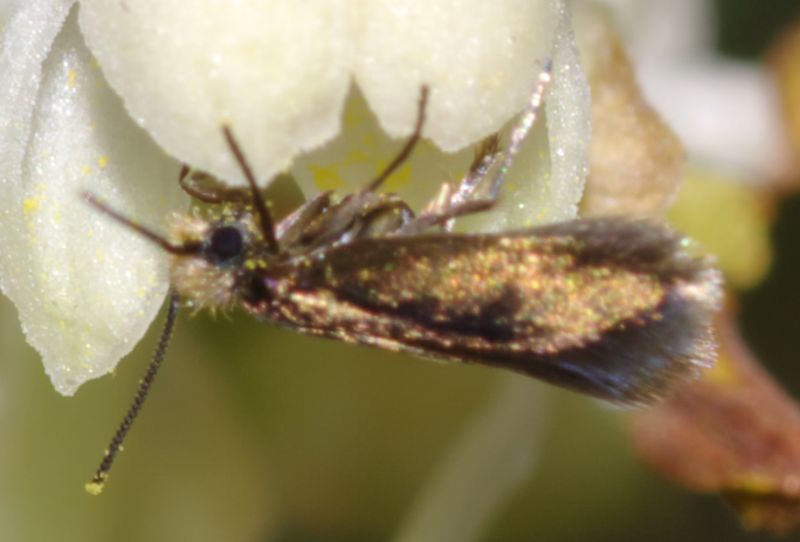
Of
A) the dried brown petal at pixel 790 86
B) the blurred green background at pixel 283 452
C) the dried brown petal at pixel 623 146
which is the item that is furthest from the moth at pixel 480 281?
the dried brown petal at pixel 790 86

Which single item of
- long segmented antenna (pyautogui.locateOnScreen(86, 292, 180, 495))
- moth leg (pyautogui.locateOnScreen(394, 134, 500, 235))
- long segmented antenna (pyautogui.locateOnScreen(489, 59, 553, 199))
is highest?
long segmented antenna (pyautogui.locateOnScreen(489, 59, 553, 199))

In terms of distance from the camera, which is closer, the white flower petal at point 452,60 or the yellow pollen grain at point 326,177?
the white flower petal at point 452,60

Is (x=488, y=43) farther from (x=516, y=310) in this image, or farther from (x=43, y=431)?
(x=43, y=431)

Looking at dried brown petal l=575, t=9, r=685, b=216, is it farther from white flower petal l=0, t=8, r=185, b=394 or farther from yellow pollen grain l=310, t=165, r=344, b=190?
white flower petal l=0, t=8, r=185, b=394

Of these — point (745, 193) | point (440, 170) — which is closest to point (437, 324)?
point (440, 170)

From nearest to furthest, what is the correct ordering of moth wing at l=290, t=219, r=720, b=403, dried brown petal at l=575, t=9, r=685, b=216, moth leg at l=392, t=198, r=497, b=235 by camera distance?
moth wing at l=290, t=219, r=720, b=403
moth leg at l=392, t=198, r=497, b=235
dried brown petal at l=575, t=9, r=685, b=216

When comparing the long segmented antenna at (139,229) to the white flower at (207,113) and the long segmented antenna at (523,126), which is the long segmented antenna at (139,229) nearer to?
the white flower at (207,113)

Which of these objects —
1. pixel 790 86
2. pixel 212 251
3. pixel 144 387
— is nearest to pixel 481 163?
pixel 212 251

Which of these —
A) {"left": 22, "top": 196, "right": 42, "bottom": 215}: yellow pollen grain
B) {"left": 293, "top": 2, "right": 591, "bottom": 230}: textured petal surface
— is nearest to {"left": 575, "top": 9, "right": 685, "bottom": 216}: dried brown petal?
{"left": 293, "top": 2, "right": 591, "bottom": 230}: textured petal surface

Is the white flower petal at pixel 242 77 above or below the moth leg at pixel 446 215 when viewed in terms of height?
above
